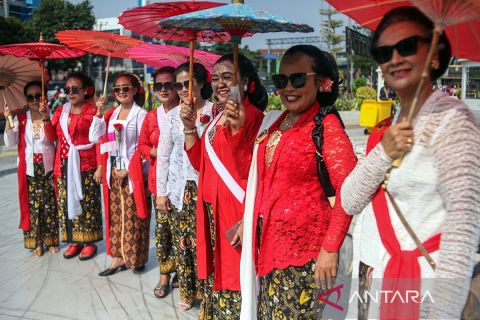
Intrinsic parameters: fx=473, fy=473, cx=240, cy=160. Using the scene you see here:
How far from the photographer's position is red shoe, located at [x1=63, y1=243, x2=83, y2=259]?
5057mm

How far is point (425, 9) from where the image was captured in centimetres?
144

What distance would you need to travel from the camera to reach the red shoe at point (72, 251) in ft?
16.6

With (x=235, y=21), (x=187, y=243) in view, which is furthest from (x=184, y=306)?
(x=235, y=21)

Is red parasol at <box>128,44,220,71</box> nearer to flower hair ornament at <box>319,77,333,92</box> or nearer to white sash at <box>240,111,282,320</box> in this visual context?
white sash at <box>240,111,282,320</box>

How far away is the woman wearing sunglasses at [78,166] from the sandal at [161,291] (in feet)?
4.10

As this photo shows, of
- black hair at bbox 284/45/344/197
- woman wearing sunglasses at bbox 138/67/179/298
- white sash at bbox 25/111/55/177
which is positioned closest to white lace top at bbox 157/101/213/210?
woman wearing sunglasses at bbox 138/67/179/298

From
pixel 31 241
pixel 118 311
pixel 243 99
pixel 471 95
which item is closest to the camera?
pixel 243 99

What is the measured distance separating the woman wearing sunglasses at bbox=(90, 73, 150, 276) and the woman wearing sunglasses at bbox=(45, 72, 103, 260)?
0.90ft

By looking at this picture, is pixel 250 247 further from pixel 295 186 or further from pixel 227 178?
pixel 227 178

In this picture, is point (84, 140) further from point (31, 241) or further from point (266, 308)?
point (266, 308)

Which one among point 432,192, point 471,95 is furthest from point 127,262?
point 471,95

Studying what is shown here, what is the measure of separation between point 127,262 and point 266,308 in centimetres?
245

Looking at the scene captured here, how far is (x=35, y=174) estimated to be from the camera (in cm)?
505

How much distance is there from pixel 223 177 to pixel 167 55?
1.59 m
